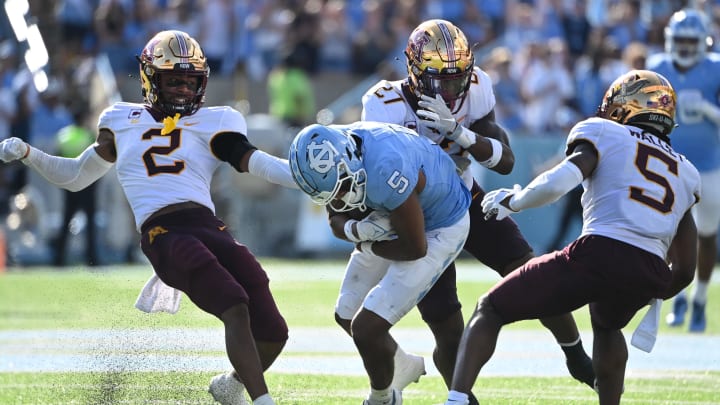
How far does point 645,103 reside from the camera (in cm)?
570

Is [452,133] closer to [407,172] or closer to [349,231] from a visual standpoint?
[407,172]

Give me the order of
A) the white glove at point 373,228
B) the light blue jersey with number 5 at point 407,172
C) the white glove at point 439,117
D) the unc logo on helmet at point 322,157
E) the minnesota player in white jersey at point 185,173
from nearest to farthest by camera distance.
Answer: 1. the unc logo on helmet at point 322,157
2. the light blue jersey with number 5 at point 407,172
3. the white glove at point 373,228
4. the minnesota player in white jersey at point 185,173
5. the white glove at point 439,117

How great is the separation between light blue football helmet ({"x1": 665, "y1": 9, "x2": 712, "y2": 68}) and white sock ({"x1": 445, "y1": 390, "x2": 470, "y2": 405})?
5016 mm

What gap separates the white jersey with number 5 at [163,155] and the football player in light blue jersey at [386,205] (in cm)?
76

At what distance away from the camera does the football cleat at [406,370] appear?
644cm

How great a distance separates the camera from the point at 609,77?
15750 mm

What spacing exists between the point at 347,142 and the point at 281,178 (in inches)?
27.7

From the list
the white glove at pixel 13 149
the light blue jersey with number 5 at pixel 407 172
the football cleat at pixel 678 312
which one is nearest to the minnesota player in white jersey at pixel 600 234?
the light blue jersey with number 5 at pixel 407 172

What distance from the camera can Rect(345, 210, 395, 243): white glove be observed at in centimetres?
558

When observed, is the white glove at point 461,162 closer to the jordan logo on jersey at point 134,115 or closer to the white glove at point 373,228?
the white glove at point 373,228

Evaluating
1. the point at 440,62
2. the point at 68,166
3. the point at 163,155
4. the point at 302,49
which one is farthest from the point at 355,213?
the point at 302,49

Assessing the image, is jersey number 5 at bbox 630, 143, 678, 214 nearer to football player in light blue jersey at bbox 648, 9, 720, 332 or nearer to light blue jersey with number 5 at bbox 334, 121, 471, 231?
light blue jersey with number 5 at bbox 334, 121, 471, 231

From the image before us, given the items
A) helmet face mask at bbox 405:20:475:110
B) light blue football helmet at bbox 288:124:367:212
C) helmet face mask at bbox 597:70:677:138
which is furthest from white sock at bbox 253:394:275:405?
helmet face mask at bbox 597:70:677:138

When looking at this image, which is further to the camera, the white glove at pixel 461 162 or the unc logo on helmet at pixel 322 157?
the white glove at pixel 461 162
